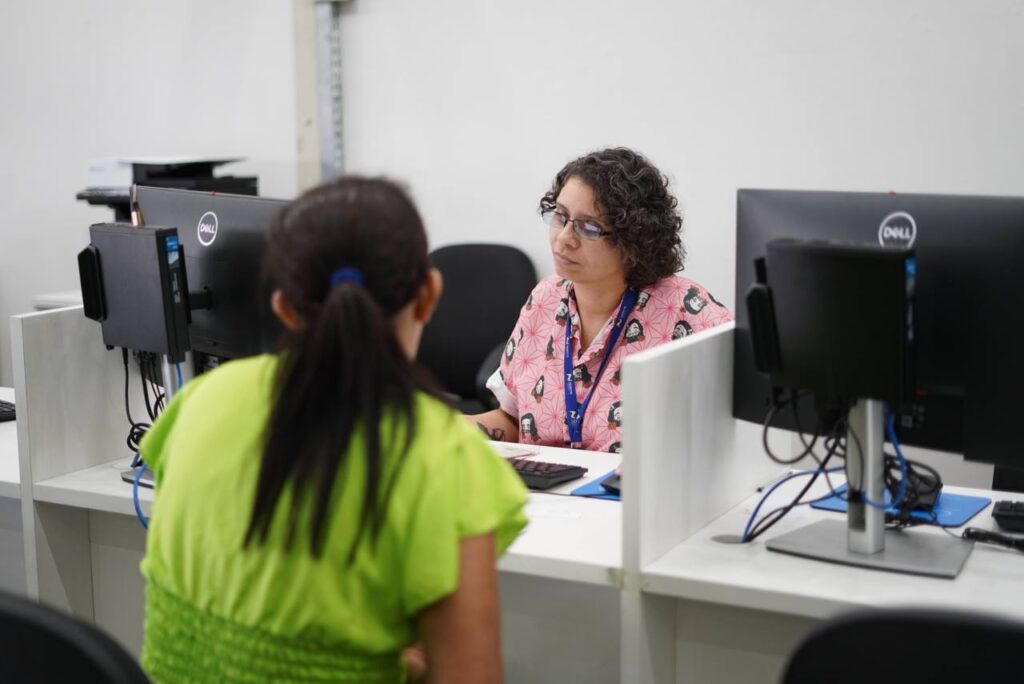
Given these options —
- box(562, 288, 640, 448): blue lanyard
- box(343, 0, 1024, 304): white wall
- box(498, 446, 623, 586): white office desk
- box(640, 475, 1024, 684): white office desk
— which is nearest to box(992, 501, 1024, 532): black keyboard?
box(640, 475, 1024, 684): white office desk

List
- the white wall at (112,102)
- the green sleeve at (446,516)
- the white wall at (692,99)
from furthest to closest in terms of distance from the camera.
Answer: the white wall at (112,102) < the white wall at (692,99) < the green sleeve at (446,516)

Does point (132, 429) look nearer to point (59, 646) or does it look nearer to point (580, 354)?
point (580, 354)

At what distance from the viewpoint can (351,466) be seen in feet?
3.92

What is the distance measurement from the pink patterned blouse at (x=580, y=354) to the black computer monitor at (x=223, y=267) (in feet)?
2.19

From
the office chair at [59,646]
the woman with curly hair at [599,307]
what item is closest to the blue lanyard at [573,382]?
the woman with curly hair at [599,307]

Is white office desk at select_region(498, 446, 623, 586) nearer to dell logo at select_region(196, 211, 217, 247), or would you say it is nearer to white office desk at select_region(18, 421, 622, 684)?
white office desk at select_region(18, 421, 622, 684)

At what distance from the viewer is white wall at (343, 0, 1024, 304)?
128 inches

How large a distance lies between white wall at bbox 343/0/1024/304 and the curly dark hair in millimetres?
950

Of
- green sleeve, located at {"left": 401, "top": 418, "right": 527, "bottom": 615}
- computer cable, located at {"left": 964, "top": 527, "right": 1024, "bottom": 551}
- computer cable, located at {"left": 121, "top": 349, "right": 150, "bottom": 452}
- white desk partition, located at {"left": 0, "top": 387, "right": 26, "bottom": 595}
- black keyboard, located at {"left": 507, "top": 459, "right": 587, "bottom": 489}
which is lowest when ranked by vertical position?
white desk partition, located at {"left": 0, "top": 387, "right": 26, "bottom": 595}

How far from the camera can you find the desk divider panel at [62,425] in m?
2.30

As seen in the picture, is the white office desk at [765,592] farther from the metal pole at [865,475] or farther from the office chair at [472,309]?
the office chair at [472,309]

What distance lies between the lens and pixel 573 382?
258 centimetres

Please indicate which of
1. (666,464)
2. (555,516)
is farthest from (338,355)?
(555,516)

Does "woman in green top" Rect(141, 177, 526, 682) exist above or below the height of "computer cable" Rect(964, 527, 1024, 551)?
above
